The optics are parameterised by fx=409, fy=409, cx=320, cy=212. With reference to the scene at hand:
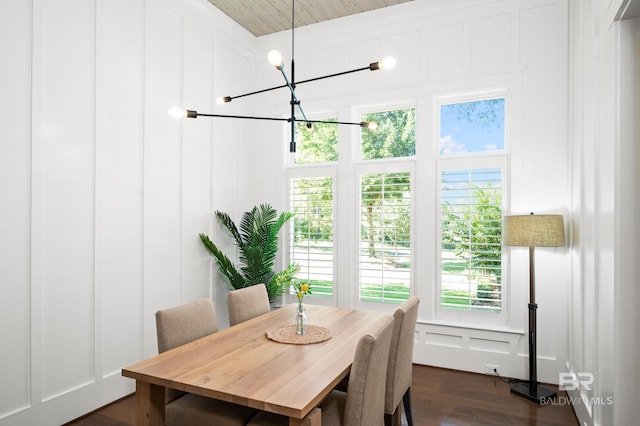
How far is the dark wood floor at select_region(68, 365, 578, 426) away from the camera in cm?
274

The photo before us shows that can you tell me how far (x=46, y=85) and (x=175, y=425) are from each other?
2.26m

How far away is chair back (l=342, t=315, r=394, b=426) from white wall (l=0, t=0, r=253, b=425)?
6.82ft

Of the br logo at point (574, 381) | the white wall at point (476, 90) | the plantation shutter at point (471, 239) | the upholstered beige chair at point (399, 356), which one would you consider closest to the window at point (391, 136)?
the white wall at point (476, 90)

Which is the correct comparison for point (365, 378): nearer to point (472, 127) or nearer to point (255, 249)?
point (255, 249)

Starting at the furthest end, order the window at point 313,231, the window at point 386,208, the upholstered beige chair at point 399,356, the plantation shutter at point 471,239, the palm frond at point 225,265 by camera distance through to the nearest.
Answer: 1. the window at point 313,231
2. the window at point 386,208
3. the palm frond at point 225,265
4. the plantation shutter at point 471,239
5. the upholstered beige chair at point 399,356

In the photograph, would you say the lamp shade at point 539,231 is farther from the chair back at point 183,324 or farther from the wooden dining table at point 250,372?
the chair back at point 183,324

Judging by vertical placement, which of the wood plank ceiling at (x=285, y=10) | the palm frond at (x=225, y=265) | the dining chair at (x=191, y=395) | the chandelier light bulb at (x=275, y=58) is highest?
the wood plank ceiling at (x=285, y=10)

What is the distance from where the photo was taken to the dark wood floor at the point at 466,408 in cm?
274

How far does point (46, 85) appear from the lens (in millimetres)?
2666

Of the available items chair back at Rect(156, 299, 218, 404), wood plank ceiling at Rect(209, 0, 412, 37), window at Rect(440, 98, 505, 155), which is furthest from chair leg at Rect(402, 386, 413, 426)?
wood plank ceiling at Rect(209, 0, 412, 37)

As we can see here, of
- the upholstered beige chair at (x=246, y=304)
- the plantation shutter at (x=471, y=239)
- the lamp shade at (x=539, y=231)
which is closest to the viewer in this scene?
the upholstered beige chair at (x=246, y=304)

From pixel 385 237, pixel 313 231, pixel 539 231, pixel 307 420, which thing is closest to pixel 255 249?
pixel 313 231

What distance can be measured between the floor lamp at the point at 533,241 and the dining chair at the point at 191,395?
7.42ft

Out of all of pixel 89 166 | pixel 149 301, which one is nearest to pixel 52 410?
pixel 149 301
